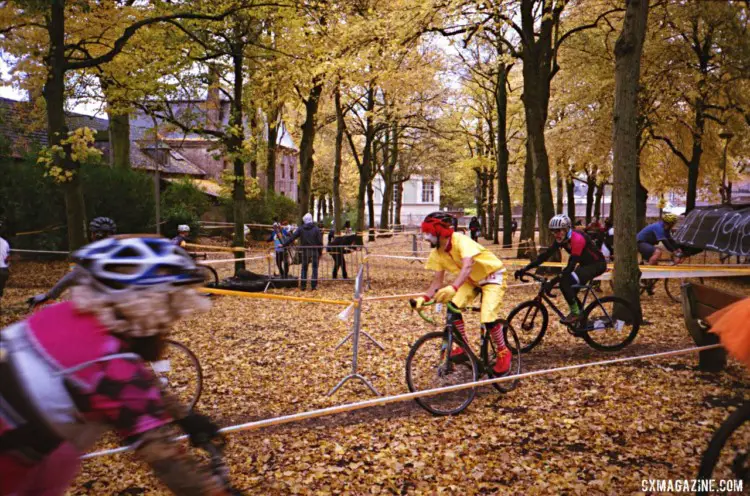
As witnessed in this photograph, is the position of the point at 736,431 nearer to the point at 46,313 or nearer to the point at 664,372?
the point at 46,313

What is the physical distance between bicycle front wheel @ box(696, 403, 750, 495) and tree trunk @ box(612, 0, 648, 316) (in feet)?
20.7

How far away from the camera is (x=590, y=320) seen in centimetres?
821

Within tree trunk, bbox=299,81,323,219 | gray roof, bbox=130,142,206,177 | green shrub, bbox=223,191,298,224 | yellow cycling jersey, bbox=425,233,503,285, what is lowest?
yellow cycling jersey, bbox=425,233,503,285

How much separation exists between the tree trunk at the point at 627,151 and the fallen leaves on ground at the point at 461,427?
3.49ft

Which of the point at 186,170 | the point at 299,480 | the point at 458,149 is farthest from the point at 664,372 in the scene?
the point at 186,170

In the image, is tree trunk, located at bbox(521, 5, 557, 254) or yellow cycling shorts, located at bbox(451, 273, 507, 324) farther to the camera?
tree trunk, located at bbox(521, 5, 557, 254)

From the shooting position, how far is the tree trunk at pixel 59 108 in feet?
34.7

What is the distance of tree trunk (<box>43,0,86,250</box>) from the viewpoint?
34.7 feet

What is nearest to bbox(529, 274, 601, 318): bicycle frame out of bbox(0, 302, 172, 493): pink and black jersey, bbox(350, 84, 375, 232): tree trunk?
bbox(0, 302, 172, 493): pink and black jersey

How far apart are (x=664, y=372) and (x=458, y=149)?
118 ft

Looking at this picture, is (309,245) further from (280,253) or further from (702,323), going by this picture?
(702,323)

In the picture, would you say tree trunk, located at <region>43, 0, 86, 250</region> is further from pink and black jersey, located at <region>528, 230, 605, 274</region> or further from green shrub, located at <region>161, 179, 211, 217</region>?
green shrub, located at <region>161, 179, 211, 217</region>

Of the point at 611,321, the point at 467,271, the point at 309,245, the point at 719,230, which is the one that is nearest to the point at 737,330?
the point at 467,271

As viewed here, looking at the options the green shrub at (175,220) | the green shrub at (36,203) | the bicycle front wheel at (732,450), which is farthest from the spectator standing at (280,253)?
the bicycle front wheel at (732,450)
